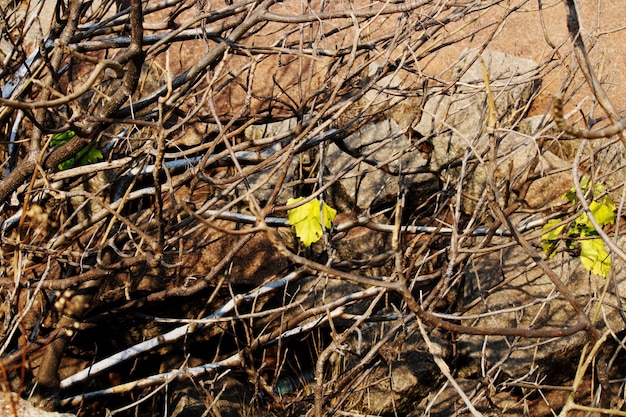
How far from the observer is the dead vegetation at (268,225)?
10.6 feet

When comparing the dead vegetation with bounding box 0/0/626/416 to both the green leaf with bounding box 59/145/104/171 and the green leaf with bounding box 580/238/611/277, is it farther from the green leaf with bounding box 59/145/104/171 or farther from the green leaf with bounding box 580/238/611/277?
the green leaf with bounding box 580/238/611/277

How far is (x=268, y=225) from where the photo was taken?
369cm

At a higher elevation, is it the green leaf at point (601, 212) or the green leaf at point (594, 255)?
the green leaf at point (601, 212)

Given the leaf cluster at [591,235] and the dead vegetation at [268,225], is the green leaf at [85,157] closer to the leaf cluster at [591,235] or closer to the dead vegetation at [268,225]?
the dead vegetation at [268,225]

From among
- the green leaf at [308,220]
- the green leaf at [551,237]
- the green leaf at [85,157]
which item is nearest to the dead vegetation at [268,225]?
the green leaf at [85,157]

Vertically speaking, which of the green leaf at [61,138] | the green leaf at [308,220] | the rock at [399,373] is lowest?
the rock at [399,373]

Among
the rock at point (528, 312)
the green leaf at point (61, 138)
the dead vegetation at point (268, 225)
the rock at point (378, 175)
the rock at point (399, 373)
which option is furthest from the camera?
the rock at point (378, 175)

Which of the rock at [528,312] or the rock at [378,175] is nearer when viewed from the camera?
the rock at [528,312]

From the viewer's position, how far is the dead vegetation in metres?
3.22

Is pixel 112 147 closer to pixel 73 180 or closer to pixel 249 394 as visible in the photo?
pixel 73 180

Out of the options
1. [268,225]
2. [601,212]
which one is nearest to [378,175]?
[268,225]

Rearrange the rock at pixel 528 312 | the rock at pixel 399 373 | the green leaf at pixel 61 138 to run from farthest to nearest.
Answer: the rock at pixel 528 312 → the rock at pixel 399 373 → the green leaf at pixel 61 138

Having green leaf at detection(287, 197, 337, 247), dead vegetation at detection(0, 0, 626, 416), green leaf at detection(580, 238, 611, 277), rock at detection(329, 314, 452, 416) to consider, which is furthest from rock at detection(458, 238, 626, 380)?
green leaf at detection(287, 197, 337, 247)

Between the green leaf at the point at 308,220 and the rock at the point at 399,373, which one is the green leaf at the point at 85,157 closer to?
the green leaf at the point at 308,220
